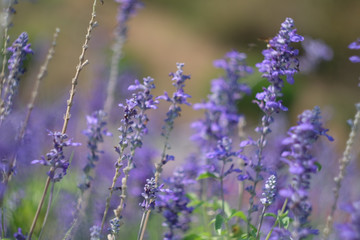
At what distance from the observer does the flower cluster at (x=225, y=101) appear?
13.0 feet

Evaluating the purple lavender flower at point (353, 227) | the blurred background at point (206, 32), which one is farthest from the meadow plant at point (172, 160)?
the blurred background at point (206, 32)

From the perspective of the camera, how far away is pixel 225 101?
403cm

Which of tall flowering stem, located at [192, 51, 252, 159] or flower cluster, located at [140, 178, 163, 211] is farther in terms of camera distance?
tall flowering stem, located at [192, 51, 252, 159]

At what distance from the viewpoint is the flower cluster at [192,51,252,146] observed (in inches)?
156

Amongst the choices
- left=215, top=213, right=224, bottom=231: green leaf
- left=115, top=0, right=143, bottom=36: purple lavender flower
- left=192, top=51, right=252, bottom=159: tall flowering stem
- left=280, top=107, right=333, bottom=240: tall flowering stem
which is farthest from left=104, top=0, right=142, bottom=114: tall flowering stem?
left=280, top=107, right=333, bottom=240: tall flowering stem

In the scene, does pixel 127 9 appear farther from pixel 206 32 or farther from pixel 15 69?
pixel 206 32

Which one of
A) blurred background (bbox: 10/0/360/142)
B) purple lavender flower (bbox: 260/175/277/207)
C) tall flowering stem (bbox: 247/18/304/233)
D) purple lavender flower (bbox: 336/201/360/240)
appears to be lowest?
purple lavender flower (bbox: 336/201/360/240)

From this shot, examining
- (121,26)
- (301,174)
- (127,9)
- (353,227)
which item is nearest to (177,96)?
(301,174)

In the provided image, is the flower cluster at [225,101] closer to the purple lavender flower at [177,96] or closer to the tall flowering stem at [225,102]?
the tall flowering stem at [225,102]

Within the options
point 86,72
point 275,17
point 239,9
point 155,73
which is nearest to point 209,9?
point 239,9

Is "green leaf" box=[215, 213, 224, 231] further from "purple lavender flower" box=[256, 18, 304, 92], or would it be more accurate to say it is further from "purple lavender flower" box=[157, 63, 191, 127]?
"purple lavender flower" box=[256, 18, 304, 92]

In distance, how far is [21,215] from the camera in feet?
12.3

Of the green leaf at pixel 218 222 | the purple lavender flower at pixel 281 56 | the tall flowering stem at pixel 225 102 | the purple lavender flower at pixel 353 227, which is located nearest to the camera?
the purple lavender flower at pixel 353 227

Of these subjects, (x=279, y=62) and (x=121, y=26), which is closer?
(x=279, y=62)
